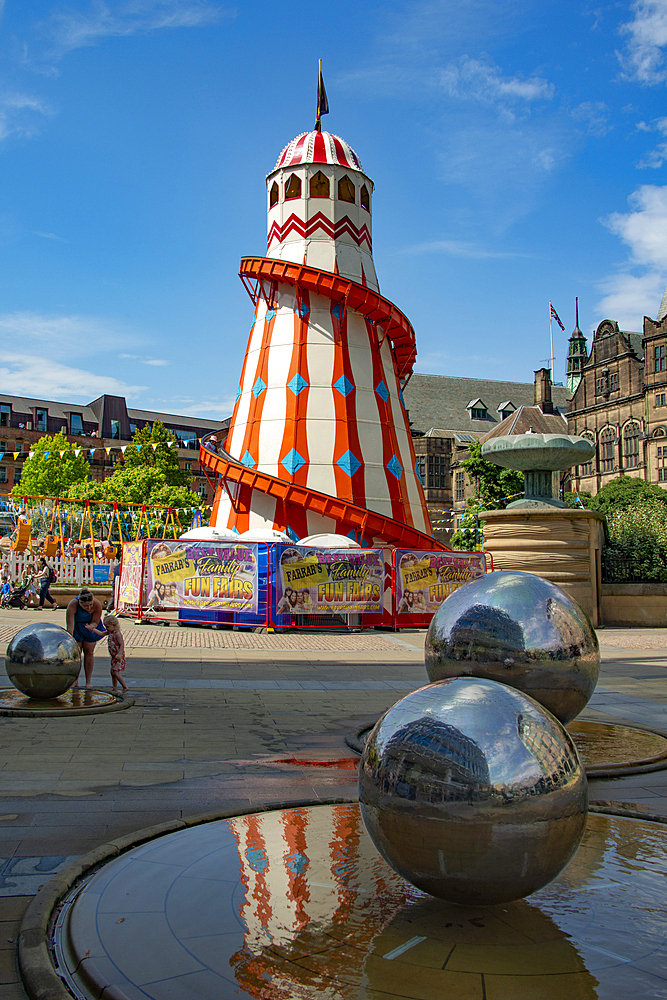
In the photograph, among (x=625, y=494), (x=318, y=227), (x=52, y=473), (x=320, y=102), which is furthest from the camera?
(x=52, y=473)

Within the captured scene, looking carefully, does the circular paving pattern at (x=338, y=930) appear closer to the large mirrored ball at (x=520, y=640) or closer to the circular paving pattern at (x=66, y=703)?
the large mirrored ball at (x=520, y=640)

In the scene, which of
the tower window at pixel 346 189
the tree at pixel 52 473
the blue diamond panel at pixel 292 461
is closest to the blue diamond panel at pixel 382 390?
the blue diamond panel at pixel 292 461

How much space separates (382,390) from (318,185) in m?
8.56

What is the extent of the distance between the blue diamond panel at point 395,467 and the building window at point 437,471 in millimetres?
56988

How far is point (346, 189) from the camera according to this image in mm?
31953

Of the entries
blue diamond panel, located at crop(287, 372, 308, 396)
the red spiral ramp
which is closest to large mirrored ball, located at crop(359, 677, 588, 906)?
the red spiral ramp

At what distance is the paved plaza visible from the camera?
5930 mm

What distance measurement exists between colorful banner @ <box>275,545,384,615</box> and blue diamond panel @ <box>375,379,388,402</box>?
9.68m

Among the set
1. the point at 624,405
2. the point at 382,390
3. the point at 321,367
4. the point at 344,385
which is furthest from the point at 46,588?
the point at 624,405

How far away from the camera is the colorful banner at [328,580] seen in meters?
22.0

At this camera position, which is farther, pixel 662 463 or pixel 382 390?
pixel 662 463

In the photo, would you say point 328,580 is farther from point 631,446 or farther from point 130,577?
point 631,446

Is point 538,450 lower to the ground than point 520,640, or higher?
higher

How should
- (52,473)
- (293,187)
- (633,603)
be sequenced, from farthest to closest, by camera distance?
(52,473) → (293,187) → (633,603)
